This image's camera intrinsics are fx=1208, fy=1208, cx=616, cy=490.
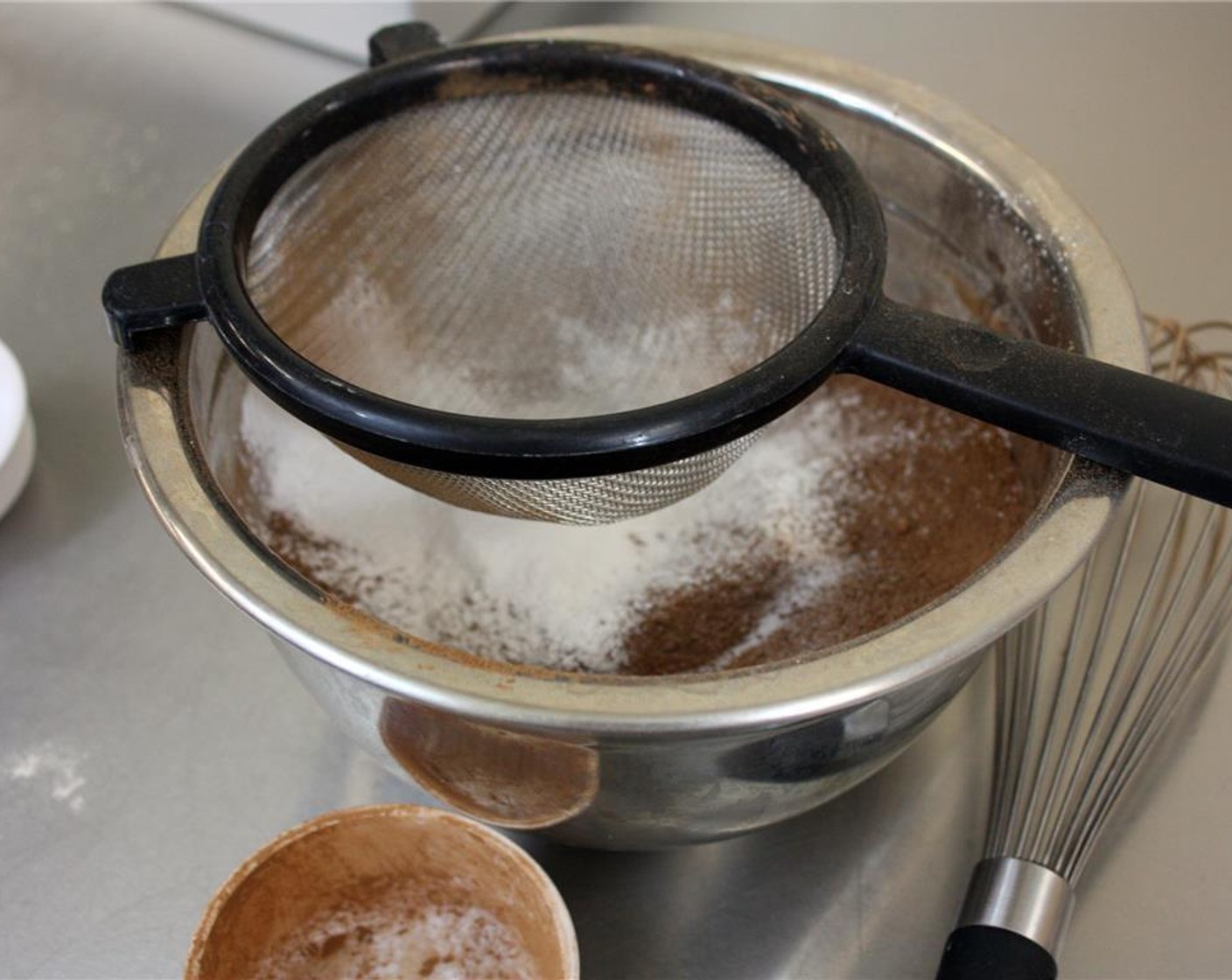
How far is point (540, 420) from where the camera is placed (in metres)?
0.39

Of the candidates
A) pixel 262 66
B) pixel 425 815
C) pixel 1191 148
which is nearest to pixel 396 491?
pixel 425 815

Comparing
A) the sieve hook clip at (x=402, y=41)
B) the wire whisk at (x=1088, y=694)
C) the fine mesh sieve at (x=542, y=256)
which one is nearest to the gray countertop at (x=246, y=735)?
the wire whisk at (x=1088, y=694)

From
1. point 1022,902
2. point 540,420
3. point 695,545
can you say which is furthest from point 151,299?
point 1022,902

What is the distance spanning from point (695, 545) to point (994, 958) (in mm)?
228

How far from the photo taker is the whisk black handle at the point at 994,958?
0.41 meters

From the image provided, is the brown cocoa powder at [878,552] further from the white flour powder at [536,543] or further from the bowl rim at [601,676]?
the bowl rim at [601,676]

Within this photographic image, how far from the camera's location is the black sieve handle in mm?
360

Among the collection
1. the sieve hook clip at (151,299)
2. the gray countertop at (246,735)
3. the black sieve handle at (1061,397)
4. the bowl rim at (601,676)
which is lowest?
the gray countertop at (246,735)

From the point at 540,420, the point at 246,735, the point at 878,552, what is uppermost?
the point at 540,420

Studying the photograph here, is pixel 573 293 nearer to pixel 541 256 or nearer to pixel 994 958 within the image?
pixel 541 256

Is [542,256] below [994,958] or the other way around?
the other way around

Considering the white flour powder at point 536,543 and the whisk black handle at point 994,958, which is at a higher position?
the white flour powder at point 536,543

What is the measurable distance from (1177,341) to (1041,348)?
0.26 m

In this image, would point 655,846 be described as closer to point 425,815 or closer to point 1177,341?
point 425,815
